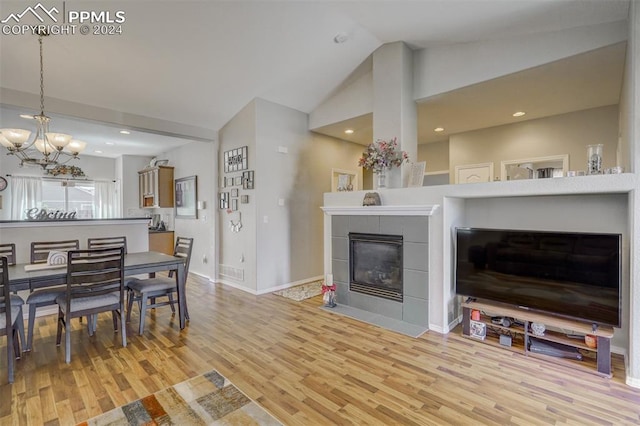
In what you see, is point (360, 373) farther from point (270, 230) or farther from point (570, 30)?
point (570, 30)

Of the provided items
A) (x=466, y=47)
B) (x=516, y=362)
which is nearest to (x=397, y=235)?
(x=516, y=362)

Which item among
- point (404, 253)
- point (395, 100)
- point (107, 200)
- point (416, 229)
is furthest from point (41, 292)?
point (107, 200)

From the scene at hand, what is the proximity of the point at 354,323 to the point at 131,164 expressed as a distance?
7.52 metres

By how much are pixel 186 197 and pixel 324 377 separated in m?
5.46

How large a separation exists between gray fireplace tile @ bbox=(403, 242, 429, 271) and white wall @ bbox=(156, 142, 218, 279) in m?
3.70

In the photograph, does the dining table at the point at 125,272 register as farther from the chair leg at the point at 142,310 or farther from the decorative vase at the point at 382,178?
the decorative vase at the point at 382,178

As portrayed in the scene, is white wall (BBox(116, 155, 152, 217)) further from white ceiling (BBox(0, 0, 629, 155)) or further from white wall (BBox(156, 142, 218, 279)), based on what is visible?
A: white ceiling (BBox(0, 0, 629, 155))

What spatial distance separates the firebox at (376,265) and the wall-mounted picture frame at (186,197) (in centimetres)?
383

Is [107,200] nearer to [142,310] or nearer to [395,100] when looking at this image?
[142,310]

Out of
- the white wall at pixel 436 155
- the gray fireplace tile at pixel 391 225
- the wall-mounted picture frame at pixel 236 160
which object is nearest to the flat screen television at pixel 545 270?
the gray fireplace tile at pixel 391 225

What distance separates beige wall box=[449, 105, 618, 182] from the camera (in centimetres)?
449

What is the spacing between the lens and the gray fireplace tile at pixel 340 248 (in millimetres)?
4238

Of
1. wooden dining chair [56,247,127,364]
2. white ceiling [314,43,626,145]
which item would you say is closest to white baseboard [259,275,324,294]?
wooden dining chair [56,247,127,364]

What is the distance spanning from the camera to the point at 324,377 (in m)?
2.48
